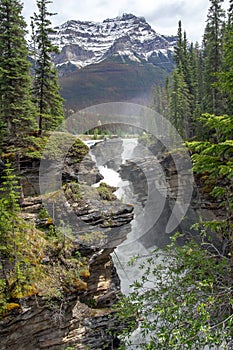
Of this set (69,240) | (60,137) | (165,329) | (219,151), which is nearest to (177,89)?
(60,137)

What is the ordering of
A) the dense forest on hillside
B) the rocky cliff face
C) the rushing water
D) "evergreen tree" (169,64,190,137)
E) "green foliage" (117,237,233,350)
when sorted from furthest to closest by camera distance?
"evergreen tree" (169,64,190,137) → the rushing water → the rocky cliff face → the dense forest on hillside → "green foliage" (117,237,233,350)

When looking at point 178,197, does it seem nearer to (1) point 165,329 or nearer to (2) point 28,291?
(2) point 28,291

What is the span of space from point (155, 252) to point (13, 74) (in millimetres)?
13607

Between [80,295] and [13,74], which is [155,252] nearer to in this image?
[80,295]

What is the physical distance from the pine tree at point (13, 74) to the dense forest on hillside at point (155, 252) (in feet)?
0.20

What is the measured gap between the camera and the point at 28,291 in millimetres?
11109

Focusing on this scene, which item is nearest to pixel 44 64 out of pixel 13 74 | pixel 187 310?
pixel 13 74

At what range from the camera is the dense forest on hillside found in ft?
18.8

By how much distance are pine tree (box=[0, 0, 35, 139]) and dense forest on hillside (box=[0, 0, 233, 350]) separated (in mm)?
61

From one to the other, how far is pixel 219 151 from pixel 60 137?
16.1 meters

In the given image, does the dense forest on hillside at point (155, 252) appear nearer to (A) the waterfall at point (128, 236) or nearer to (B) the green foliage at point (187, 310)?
(B) the green foliage at point (187, 310)

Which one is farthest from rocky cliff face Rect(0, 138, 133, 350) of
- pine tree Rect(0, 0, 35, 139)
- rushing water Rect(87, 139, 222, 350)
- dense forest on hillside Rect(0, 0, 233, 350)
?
pine tree Rect(0, 0, 35, 139)

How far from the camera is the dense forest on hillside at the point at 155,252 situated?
573 centimetres

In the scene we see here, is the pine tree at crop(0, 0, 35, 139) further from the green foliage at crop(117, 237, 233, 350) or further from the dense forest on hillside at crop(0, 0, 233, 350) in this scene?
the green foliage at crop(117, 237, 233, 350)
